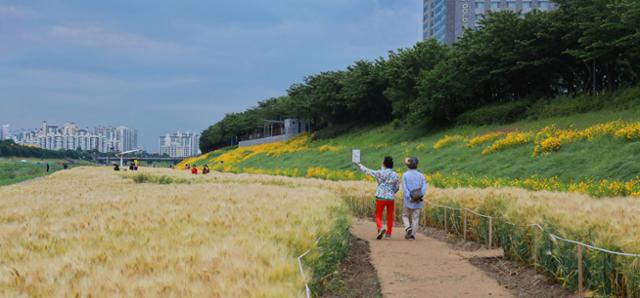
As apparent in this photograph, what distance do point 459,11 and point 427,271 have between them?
11858 cm

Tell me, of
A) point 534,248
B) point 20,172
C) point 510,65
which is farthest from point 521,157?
point 20,172

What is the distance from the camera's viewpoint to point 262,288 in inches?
134

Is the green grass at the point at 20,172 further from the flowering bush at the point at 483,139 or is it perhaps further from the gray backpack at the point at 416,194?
the gray backpack at the point at 416,194

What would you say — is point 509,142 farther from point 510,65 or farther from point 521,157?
point 510,65

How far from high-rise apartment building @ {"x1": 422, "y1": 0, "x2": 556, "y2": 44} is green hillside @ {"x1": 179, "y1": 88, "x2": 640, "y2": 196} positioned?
70607 millimetres

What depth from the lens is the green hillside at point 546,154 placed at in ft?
67.9

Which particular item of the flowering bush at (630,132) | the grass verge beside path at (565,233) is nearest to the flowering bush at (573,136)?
the flowering bush at (630,132)

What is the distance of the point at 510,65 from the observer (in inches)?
1719

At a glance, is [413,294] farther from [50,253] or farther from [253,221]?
[50,253]

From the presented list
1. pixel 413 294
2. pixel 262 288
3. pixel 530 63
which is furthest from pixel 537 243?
pixel 530 63

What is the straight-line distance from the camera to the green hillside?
20688mm

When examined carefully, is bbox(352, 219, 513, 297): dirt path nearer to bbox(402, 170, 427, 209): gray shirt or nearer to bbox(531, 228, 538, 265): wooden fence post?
bbox(531, 228, 538, 265): wooden fence post

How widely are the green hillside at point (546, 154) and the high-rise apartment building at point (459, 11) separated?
70.6 m

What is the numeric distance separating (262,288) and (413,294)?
16.5 ft
